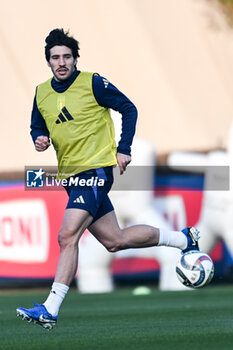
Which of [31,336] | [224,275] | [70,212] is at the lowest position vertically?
[224,275]

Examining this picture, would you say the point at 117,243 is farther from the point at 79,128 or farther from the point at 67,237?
the point at 79,128

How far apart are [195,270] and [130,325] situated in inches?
25.1

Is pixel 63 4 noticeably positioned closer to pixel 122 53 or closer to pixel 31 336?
pixel 122 53

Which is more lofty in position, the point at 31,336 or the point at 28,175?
the point at 28,175

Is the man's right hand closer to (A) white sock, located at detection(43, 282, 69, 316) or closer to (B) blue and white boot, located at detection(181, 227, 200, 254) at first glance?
(A) white sock, located at detection(43, 282, 69, 316)

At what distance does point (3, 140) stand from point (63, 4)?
2861 mm

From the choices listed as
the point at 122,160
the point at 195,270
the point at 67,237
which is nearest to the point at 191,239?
the point at 195,270

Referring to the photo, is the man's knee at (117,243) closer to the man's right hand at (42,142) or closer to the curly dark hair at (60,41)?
the man's right hand at (42,142)

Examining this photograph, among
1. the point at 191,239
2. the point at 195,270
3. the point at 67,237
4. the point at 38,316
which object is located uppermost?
the point at 67,237

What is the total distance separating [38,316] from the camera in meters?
6.55

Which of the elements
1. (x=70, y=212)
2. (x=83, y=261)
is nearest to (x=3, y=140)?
(x=83, y=261)

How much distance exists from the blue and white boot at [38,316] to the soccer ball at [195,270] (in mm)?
1239

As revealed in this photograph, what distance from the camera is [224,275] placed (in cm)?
1393

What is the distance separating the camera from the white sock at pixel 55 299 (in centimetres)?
664
